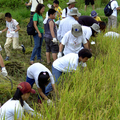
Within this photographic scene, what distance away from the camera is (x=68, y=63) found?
302cm

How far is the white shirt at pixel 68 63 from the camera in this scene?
9.78 feet

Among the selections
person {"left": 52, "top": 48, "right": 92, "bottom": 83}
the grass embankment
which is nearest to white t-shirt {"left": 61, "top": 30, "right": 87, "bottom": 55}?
the grass embankment

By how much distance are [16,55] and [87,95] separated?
3.13 metres

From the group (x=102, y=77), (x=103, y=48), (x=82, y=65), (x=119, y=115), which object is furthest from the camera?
(x=103, y=48)

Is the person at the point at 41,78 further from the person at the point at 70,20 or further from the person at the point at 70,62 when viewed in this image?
the person at the point at 70,20

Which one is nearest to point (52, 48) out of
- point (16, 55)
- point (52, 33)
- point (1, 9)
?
point (52, 33)

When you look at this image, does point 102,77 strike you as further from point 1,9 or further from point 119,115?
point 1,9

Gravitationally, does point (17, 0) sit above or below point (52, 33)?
above

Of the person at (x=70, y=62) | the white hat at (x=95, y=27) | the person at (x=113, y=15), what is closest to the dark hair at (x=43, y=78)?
the person at (x=70, y=62)

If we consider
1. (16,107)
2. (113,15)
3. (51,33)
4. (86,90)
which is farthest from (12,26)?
(113,15)

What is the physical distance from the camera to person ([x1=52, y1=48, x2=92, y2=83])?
290cm

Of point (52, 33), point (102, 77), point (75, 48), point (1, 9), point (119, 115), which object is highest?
point (1, 9)

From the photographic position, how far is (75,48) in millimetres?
3613

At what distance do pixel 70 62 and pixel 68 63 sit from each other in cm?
4
